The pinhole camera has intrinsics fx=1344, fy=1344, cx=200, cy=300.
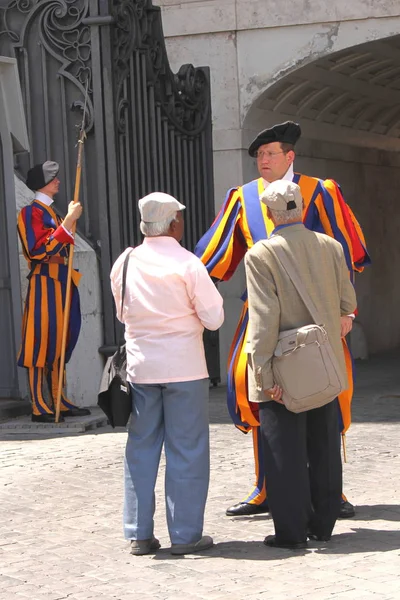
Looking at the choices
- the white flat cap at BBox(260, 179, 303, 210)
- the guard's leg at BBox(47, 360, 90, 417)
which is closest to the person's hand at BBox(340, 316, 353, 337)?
the white flat cap at BBox(260, 179, 303, 210)

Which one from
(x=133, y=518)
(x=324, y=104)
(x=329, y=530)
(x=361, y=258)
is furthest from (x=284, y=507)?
(x=324, y=104)

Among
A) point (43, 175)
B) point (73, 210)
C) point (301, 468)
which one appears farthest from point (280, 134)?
point (43, 175)

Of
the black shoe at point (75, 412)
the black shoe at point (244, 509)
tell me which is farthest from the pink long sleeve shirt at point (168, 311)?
the black shoe at point (75, 412)

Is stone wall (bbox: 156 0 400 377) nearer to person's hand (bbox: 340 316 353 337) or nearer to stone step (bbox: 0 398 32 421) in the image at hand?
stone step (bbox: 0 398 32 421)

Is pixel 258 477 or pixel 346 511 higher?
pixel 258 477

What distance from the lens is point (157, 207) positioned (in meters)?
5.71

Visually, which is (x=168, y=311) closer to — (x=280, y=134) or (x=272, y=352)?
(x=272, y=352)

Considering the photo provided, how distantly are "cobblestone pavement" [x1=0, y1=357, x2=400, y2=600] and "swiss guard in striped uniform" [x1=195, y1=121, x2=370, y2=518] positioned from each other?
0.44 metres

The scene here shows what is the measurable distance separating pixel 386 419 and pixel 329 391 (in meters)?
4.35

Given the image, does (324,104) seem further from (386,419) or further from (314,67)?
(386,419)

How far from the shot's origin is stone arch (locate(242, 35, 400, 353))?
41.1ft

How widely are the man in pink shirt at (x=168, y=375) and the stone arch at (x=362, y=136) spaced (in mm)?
6664

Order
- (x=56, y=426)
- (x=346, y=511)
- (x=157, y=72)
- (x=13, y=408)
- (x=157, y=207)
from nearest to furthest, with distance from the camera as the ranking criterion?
1. (x=157, y=207)
2. (x=346, y=511)
3. (x=56, y=426)
4. (x=13, y=408)
5. (x=157, y=72)

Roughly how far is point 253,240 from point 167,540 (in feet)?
4.80
